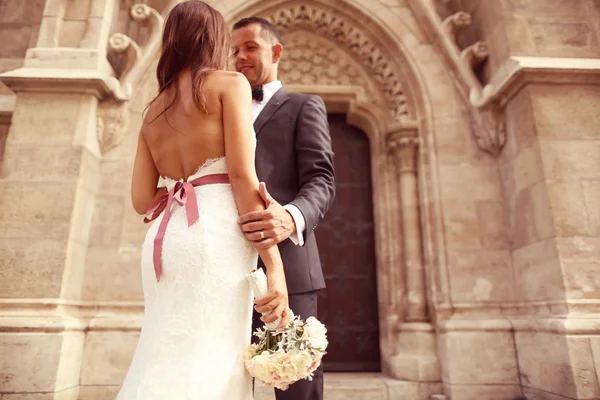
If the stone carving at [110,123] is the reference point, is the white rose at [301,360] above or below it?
below

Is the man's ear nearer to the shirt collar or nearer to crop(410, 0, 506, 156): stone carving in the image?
the shirt collar

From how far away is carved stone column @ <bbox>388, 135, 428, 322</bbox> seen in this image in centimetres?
334

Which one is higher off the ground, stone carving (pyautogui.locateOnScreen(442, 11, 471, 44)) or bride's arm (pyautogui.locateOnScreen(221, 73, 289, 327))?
stone carving (pyautogui.locateOnScreen(442, 11, 471, 44))

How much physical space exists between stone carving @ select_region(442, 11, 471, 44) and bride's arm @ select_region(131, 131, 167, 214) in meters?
3.25

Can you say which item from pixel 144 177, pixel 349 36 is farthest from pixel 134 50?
pixel 144 177

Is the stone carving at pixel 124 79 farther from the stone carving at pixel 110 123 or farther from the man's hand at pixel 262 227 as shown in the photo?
the man's hand at pixel 262 227

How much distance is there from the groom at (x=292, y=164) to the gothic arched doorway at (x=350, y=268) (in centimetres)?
241

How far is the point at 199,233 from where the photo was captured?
1038 millimetres

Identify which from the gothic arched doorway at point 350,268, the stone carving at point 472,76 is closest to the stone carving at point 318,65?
the gothic arched doorway at point 350,268

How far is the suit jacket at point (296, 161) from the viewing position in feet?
4.35

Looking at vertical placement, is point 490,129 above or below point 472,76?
below

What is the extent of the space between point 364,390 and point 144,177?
91.7 inches

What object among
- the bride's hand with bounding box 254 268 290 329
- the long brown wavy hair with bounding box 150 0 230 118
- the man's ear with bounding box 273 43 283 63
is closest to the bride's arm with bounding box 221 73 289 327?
the bride's hand with bounding box 254 268 290 329

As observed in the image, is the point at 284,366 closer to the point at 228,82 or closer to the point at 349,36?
the point at 228,82
